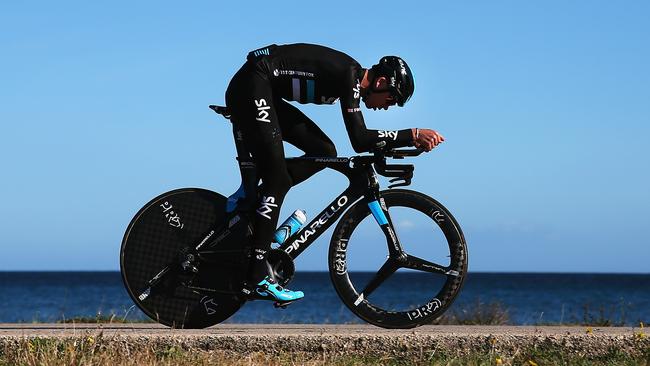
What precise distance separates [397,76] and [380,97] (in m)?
0.19

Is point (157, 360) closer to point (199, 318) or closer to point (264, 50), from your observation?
point (199, 318)

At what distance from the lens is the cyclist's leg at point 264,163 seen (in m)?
7.84

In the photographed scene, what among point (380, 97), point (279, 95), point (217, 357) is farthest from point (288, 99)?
point (217, 357)

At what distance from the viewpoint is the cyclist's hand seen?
7.88 meters

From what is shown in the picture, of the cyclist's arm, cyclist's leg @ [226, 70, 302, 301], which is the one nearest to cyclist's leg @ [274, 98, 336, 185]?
cyclist's leg @ [226, 70, 302, 301]

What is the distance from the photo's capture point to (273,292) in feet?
25.6

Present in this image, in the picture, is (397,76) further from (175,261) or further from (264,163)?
(175,261)

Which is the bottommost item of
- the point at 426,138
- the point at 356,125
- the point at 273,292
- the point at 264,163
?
the point at 273,292

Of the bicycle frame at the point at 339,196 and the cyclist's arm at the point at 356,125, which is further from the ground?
the cyclist's arm at the point at 356,125

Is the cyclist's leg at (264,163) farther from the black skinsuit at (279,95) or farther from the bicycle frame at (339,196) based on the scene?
the bicycle frame at (339,196)

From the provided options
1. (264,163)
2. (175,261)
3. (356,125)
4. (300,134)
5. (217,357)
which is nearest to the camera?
(217,357)

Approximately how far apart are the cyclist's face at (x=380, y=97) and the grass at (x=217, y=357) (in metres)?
1.74

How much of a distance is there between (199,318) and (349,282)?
111 cm

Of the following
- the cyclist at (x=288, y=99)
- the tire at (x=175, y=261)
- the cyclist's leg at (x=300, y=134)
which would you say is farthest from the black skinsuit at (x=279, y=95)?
the tire at (x=175, y=261)
